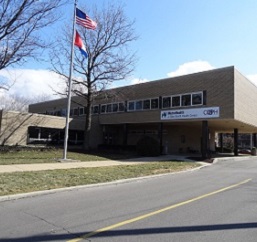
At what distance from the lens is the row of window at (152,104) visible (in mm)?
32375

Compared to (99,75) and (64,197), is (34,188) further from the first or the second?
(99,75)

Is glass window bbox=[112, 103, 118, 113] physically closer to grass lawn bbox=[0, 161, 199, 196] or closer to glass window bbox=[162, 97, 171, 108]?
glass window bbox=[162, 97, 171, 108]

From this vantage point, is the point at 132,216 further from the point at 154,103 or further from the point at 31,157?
the point at 154,103

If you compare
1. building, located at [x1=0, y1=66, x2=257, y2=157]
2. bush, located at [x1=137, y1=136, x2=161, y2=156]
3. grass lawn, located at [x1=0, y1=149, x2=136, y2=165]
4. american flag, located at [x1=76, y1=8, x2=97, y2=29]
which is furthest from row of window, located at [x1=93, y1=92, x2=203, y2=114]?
american flag, located at [x1=76, y1=8, x2=97, y2=29]

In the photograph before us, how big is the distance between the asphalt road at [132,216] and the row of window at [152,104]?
20775 millimetres

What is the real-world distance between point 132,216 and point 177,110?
2614 cm

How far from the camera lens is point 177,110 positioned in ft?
110

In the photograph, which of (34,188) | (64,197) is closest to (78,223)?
(64,197)

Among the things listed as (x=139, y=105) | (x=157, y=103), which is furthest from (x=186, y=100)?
(x=139, y=105)

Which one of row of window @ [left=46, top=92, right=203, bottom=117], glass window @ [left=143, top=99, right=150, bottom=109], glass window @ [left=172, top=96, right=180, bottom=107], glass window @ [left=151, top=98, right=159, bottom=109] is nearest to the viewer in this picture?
row of window @ [left=46, top=92, right=203, bottom=117]

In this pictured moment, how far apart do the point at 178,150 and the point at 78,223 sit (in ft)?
116

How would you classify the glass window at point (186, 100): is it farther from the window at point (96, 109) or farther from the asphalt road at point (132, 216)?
the asphalt road at point (132, 216)

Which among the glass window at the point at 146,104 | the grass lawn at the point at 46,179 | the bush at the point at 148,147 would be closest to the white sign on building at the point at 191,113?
the glass window at the point at 146,104

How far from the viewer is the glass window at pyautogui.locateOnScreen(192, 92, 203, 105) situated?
3167 centimetres
